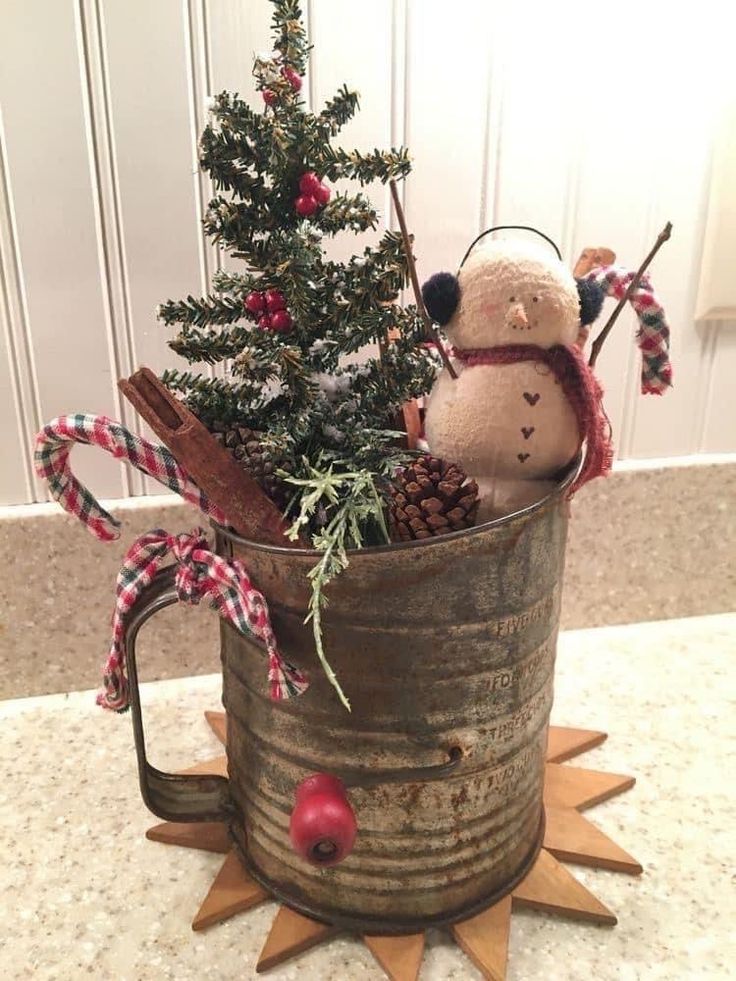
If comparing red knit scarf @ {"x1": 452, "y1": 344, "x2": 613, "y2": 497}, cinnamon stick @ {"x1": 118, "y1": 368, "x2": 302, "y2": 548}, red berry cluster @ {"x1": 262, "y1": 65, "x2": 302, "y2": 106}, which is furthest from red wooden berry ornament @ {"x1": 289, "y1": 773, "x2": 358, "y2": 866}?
red berry cluster @ {"x1": 262, "y1": 65, "x2": 302, "y2": 106}

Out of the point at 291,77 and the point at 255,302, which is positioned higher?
the point at 291,77

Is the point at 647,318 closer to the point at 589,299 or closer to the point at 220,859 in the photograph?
the point at 589,299

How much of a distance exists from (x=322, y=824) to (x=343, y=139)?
48cm

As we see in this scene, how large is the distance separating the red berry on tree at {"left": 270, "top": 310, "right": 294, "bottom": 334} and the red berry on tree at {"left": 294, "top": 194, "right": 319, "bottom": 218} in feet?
0.16

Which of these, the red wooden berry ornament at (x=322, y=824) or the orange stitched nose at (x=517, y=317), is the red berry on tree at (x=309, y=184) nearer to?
the orange stitched nose at (x=517, y=317)

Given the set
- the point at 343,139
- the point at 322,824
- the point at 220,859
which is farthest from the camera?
the point at 343,139

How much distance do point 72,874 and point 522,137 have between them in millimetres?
620

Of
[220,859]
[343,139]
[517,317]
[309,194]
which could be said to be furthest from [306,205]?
[220,859]

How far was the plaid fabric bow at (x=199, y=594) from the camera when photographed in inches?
15.9

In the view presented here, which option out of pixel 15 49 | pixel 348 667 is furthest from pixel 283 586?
pixel 15 49

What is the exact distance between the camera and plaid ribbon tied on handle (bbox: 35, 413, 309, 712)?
41cm

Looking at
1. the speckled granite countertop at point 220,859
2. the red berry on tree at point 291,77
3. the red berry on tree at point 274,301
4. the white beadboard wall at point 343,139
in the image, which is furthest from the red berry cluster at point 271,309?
the speckled granite countertop at point 220,859

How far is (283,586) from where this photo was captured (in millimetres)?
403

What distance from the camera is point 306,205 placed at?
1.31 ft
